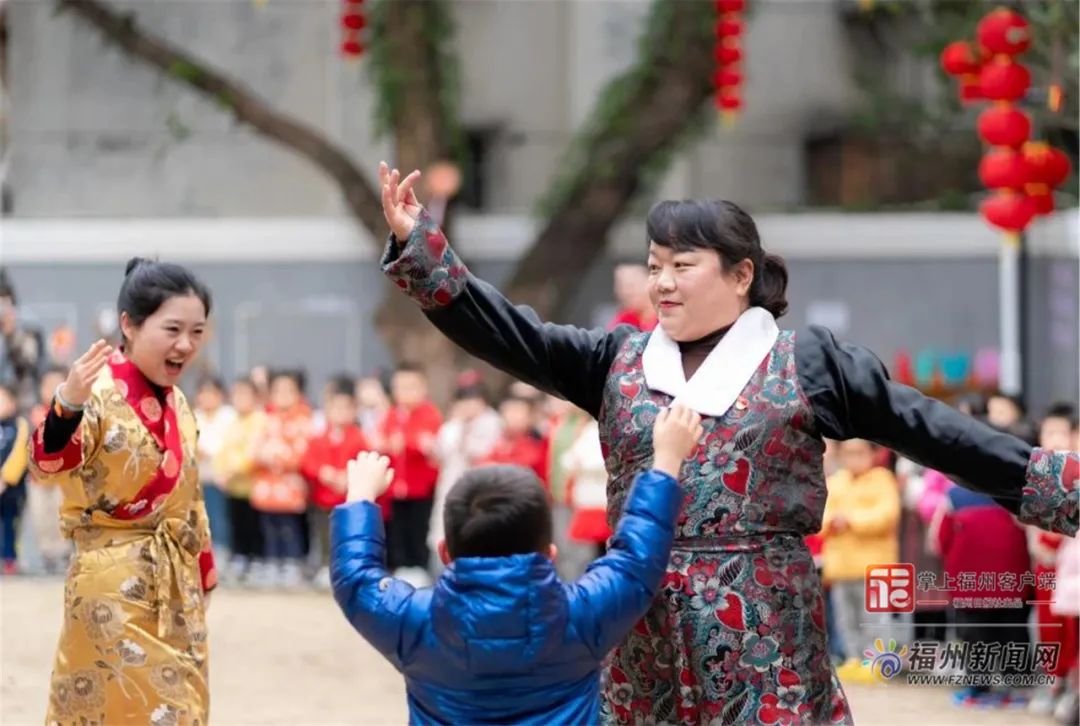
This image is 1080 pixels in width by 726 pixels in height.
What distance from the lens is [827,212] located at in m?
14.2

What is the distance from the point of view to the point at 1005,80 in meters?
7.70

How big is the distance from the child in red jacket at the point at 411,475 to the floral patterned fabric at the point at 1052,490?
6.84 m

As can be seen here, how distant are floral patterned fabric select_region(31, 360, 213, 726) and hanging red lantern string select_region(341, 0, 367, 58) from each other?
8616 millimetres

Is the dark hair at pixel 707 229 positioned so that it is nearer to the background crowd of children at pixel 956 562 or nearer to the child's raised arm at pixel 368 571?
the child's raised arm at pixel 368 571

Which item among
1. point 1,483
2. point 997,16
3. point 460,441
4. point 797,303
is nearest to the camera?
point 997,16

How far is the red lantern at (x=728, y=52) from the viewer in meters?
12.5

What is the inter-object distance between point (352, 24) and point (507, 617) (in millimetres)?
10201

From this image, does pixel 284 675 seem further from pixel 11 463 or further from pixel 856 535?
pixel 11 463

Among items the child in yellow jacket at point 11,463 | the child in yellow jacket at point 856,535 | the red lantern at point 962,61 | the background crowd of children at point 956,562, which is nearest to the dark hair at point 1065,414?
the background crowd of children at point 956,562

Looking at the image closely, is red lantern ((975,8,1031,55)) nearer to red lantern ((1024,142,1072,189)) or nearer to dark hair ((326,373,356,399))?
red lantern ((1024,142,1072,189))

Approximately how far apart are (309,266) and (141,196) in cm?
167

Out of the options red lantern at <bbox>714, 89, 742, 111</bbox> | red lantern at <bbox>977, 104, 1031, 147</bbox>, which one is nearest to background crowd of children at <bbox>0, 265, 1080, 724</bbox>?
red lantern at <bbox>977, 104, 1031, 147</bbox>

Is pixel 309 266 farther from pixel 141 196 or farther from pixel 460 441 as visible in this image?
pixel 460 441

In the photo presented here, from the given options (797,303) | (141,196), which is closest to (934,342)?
(797,303)
